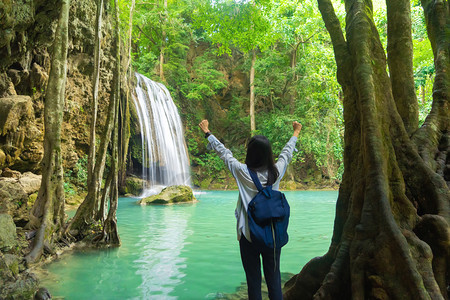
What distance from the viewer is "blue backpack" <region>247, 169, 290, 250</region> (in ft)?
8.21

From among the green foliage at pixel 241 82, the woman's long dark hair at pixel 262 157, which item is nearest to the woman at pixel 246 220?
the woman's long dark hair at pixel 262 157

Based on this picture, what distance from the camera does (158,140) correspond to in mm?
21125

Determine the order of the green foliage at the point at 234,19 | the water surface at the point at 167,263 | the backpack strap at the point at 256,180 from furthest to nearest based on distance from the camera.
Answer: the green foliage at the point at 234,19, the water surface at the point at 167,263, the backpack strap at the point at 256,180

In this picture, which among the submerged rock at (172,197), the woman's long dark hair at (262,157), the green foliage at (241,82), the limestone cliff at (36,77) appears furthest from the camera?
the green foliage at (241,82)

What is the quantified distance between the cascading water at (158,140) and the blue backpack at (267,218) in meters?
17.9

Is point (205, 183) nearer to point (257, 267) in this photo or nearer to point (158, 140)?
point (158, 140)

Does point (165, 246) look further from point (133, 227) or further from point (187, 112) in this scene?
point (187, 112)

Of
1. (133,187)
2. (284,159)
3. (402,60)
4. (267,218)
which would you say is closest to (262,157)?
(284,159)

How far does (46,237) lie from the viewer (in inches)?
218

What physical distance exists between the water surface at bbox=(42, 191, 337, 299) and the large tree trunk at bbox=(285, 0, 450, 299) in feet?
4.94

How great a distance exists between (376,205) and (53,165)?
520 centimetres

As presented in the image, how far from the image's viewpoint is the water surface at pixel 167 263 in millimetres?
4230

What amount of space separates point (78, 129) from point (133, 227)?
7098 millimetres

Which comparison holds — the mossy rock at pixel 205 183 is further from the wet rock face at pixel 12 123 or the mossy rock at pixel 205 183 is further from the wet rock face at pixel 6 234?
the wet rock face at pixel 6 234
